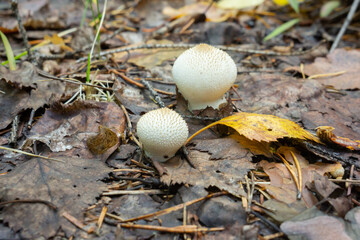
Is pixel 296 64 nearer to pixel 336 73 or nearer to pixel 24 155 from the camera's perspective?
pixel 336 73

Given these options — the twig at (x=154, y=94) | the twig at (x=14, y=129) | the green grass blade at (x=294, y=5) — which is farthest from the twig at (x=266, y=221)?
the green grass blade at (x=294, y=5)

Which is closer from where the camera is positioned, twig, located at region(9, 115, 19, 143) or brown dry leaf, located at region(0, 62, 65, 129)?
twig, located at region(9, 115, 19, 143)

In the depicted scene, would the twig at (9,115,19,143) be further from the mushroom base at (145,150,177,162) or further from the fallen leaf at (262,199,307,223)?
the fallen leaf at (262,199,307,223)

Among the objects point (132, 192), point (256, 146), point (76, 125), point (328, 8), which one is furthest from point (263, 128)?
point (328, 8)

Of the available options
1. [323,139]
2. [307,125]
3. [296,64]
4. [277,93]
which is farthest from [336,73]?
[323,139]

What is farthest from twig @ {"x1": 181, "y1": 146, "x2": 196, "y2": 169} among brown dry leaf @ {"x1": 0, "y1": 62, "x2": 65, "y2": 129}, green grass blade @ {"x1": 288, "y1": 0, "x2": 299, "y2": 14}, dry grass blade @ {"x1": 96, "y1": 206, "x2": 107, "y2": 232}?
green grass blade @ {"x1": 288, "y1": 0, "x2": 299, "y2": 14}

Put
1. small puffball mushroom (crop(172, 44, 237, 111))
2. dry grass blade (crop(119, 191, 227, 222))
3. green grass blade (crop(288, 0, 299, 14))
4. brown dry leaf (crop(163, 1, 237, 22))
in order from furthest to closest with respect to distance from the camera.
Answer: brown dry leaf (crop(163, 1, 237, 22))
green grass blade (crop(288, 0, 299, 14))
small puffball mushroom (crop(172, 44, 237, 111))
dry grass blade (crop(119, 191, 227, 222))
